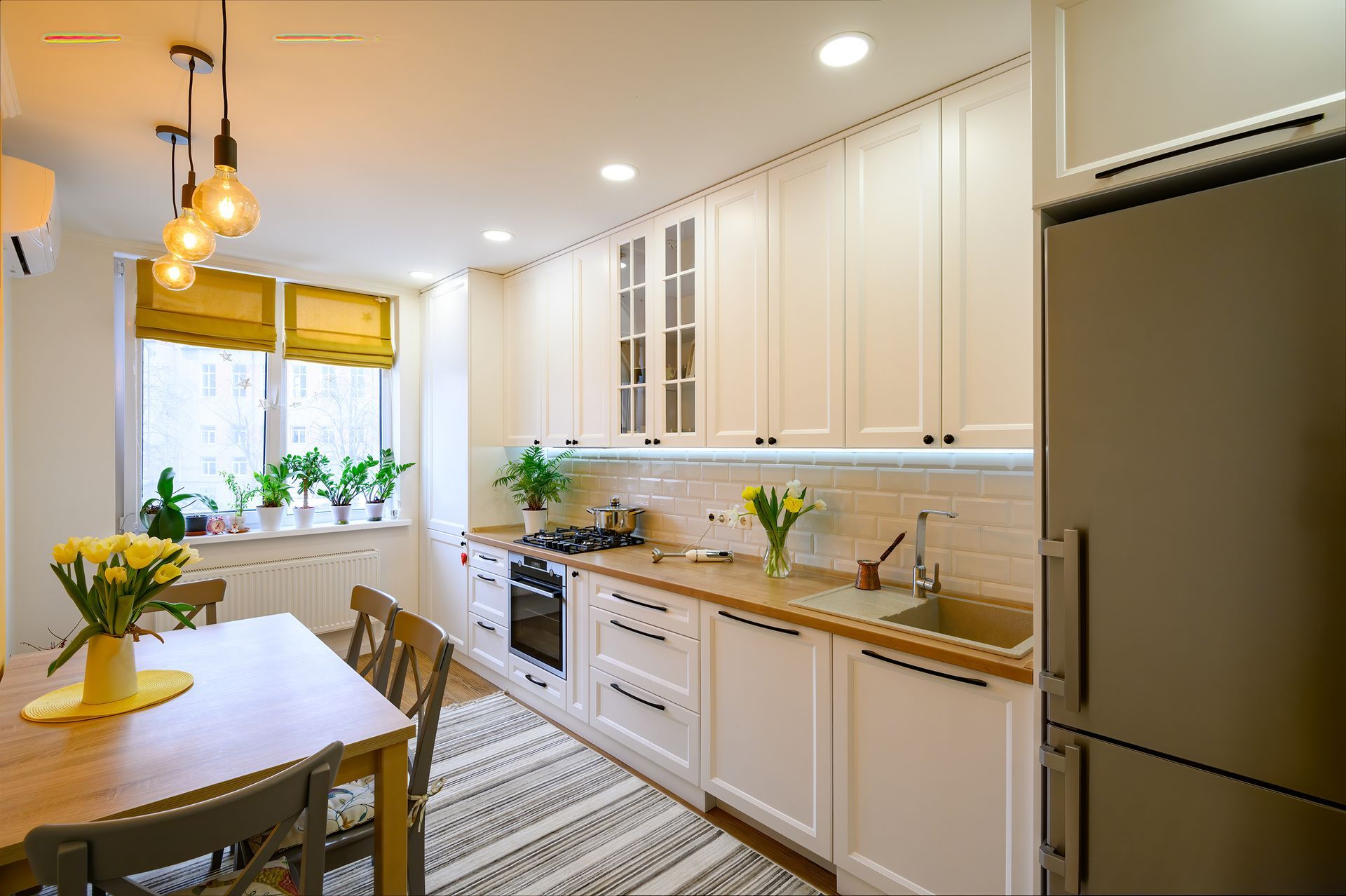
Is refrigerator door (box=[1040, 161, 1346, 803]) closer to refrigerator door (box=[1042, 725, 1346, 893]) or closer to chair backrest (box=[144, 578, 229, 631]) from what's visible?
refrigerator door (box=[1042, 725, 1346, 893])

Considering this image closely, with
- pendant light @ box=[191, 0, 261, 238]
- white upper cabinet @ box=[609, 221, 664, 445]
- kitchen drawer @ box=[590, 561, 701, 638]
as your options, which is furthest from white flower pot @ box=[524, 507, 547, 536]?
pendant light @ box=[191, 0, 261, 238]

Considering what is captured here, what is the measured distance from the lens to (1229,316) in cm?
119

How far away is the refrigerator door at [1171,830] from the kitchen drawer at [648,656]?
1.25m

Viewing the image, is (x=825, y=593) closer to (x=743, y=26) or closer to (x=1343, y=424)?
(x=1343, y=424)

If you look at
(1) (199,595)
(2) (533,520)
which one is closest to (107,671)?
(1) (199,595)

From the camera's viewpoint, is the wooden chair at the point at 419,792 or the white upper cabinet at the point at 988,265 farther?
the white upper cabinet at the point at 988,265

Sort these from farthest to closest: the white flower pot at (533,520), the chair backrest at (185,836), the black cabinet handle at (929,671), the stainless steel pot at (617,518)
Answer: the white flower pot at (533,520)
the stainless steel pot at (617,518)
the black cabinet handle at (929,671)
the chair backrest at (185,836)

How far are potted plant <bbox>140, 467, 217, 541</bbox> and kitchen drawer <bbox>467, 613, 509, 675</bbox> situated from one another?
5.43ft

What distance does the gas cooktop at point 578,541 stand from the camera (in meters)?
3.13

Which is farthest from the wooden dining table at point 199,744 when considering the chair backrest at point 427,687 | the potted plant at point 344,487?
the potted plant at point 344,487

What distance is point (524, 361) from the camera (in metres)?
3.97

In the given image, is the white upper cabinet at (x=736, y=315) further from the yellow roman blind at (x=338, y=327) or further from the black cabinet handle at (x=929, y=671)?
the yellow roman blind at (x=338, y=327)

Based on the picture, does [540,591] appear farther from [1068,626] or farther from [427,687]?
[1068,626]

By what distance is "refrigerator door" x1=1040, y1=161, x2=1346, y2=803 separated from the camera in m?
1.10
